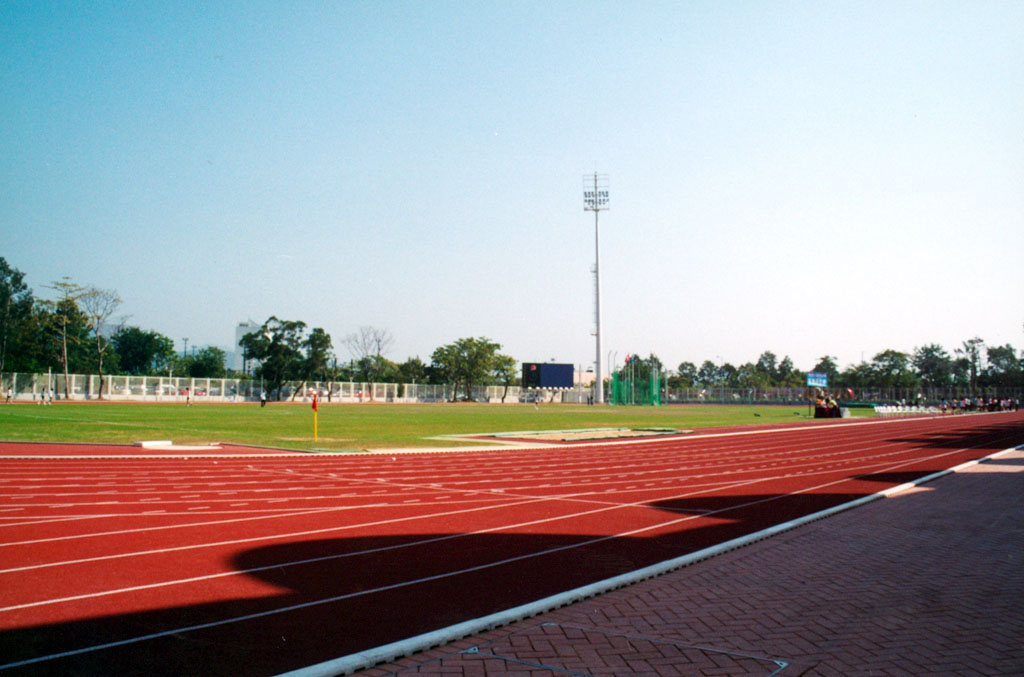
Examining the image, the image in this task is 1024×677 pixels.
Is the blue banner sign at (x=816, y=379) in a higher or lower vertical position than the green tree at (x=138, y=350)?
lower

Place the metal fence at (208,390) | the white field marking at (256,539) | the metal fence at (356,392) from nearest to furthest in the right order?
the white field marking at (256,539)
the metal fence at (208,390)
the metal fence at (356,392)

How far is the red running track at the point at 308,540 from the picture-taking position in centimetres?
526

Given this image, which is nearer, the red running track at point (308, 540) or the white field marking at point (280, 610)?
the white field marking at point (280, 610)

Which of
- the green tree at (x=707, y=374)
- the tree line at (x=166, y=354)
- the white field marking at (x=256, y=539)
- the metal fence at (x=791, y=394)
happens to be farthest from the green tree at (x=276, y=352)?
the green tree at (x=707, y=374)

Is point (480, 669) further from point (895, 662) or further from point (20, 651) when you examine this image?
point (20, 651)

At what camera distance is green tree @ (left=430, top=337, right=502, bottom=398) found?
115250 millimetres

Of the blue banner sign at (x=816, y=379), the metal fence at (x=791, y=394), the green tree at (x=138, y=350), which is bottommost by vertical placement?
the metal fence at (x=791, y=394)

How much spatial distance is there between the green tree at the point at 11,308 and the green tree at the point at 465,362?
189 feet

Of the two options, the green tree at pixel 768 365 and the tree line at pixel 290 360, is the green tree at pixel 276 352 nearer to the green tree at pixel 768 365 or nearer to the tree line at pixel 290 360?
the tree line at pixel 290 360

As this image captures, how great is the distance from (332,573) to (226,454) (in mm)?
13073

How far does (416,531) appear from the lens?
9.37 metres

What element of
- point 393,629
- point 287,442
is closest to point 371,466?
point 287,442

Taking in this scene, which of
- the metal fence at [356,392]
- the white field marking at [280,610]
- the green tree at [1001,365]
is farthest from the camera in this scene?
the green tree at [1001,365]

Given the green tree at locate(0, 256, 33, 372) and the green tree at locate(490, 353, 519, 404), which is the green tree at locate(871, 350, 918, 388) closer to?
the green tree at locate(490, 353, 519, 404)
